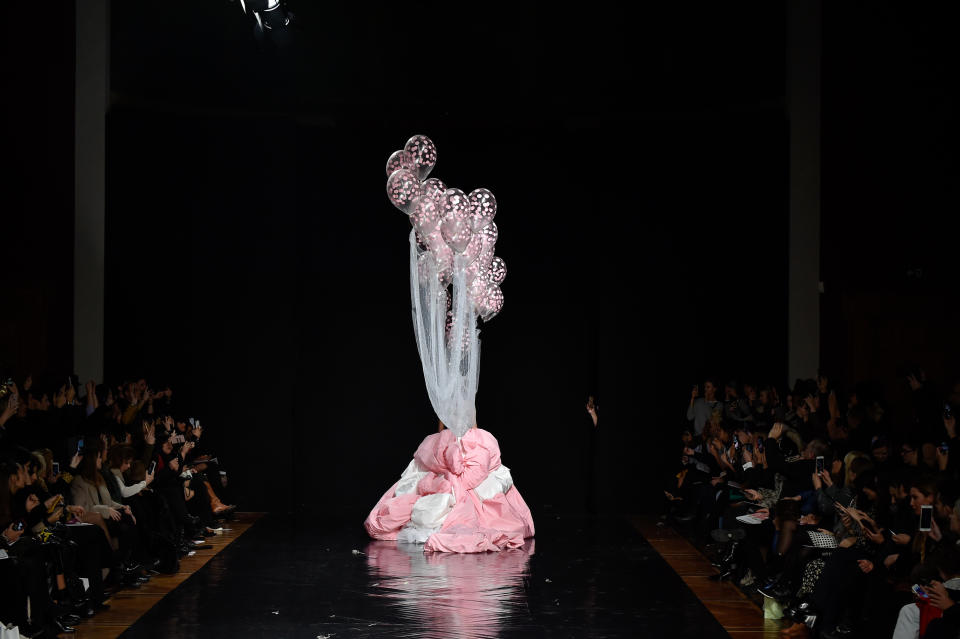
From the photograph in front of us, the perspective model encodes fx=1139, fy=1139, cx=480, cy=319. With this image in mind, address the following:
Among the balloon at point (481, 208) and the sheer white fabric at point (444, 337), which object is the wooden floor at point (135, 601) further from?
the balloon at point (481, 208)

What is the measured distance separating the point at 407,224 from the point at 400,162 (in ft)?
9.67

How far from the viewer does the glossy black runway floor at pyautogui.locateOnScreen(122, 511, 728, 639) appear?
5.95m

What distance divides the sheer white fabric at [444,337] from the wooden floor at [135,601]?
6.69 ft

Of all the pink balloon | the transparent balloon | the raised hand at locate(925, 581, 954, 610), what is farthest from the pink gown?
the raised hand at locate(925, 581, 954, 610)

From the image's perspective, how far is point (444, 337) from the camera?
8609 millimetres

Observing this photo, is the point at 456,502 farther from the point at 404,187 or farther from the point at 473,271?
the point at 404,187

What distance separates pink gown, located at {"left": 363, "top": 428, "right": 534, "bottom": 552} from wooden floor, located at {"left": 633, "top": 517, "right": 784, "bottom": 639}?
1.16 meters

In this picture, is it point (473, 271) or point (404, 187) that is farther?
point (473, 271)

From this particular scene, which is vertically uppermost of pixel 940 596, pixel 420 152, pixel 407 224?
pixel 420 152

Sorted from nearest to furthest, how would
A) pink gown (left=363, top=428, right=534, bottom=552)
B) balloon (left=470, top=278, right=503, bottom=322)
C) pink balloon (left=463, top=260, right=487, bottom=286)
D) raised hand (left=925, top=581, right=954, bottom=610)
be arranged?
1. raised hand (left=925, top=581, right=954, bottom=610)
2. pink gown (left=363, top=428, right=534, bottom=552)
3. pink balloon (left=463, top=260, right=487, bottom=286)
4. balloon (left=470, top=278, right=503, bottom=322)

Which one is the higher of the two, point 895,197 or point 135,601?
point 895,197

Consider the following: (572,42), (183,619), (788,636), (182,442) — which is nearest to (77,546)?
(183,619)

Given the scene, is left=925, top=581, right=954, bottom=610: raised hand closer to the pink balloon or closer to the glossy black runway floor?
the glossy black runway floor

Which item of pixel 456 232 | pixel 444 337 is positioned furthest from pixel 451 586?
pixel 456 232
